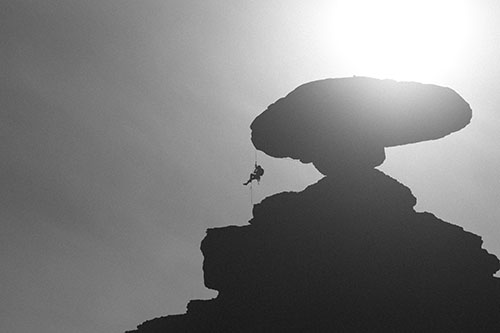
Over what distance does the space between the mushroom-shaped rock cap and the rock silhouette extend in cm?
5

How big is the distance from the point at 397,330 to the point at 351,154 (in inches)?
385

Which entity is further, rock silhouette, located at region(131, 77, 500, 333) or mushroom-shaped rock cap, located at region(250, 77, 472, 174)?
mushroom-shaped rock cap, located at region(250, 77, 472, 174)

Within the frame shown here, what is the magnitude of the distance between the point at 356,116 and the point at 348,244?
7.04 metres

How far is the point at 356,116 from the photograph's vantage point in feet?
122

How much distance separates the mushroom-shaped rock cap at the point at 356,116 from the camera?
122 ft

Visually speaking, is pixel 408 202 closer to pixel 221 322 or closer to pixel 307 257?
pixel 307 257

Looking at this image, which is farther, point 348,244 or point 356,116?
point 356,116

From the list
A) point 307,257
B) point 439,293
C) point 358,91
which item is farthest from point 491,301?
point 358,91

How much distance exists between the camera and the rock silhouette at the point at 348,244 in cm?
3244

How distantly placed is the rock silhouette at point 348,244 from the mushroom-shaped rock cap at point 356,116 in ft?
0.17

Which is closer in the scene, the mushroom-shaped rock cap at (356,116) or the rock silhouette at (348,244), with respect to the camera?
the rock silhouette at (348,244)

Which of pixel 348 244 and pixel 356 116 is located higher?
pixel 356 116

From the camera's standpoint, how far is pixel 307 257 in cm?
3403

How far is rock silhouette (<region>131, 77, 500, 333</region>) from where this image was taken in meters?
32.4
